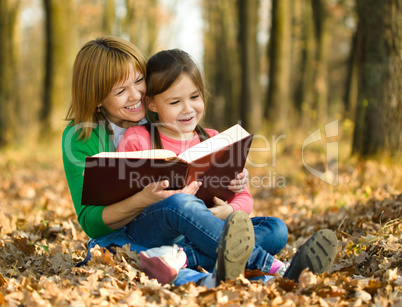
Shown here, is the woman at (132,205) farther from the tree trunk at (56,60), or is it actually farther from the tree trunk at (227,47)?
the tree trunk at (227,47)

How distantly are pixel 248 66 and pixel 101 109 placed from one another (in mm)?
8927

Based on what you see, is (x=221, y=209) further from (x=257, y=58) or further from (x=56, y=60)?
(x=257, y=58)

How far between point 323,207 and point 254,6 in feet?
27.6

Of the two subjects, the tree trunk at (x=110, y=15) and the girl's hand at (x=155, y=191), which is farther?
the tree trunk at (x=110, y=15)

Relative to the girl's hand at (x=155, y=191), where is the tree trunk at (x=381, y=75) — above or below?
above

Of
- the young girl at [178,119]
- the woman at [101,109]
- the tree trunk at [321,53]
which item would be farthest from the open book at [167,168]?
the tree trunk at [321,53]

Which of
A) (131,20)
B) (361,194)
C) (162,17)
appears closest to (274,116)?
(361,194)

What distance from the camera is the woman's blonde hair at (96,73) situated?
278 cm

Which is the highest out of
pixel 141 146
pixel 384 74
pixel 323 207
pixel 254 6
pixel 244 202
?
pixel 254 6

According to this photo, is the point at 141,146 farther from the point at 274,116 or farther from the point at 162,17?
the point at 162,17

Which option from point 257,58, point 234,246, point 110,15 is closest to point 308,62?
point 257,58

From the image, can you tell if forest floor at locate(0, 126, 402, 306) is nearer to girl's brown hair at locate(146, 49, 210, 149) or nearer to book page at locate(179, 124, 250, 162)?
book page at locate(179, 124, 250, 162)

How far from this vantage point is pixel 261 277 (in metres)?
2.43

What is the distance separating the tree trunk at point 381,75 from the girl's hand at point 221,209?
320 centimetres
